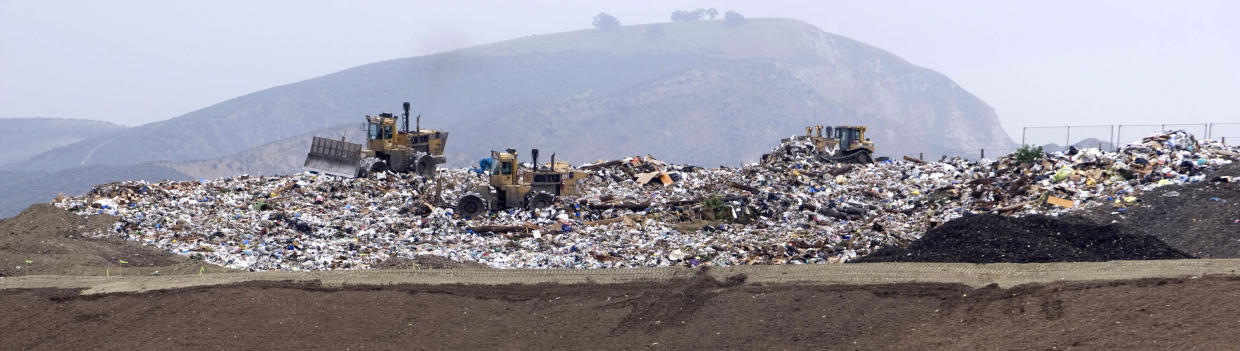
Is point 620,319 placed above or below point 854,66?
below

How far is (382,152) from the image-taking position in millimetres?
28125

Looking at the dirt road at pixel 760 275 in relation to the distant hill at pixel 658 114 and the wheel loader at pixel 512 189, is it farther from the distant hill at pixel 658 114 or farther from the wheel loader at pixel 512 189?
the distant hill at pixel 658 114

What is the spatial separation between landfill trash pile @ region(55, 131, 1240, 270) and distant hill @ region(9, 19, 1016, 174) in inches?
4098

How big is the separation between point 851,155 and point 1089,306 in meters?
22.4

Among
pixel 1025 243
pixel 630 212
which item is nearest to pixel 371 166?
pixel 630 212

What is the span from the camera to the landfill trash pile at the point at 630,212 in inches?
696

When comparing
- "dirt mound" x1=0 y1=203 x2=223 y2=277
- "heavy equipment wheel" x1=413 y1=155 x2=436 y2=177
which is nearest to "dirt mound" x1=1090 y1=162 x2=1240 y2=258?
"dirt mound" x1=0 y1=203 x2=223 y2=277

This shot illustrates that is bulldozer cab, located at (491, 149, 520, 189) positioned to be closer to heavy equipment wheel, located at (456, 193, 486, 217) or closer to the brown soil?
heavy equipment wheel, located at (456, 193, 486, 217)

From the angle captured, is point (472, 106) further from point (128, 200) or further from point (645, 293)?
point (645, 293)

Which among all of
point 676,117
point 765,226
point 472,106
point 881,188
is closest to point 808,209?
point 765,226

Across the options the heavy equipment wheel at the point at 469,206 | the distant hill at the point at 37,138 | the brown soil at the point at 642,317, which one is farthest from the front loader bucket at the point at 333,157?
the distant hill at the point at 37,138

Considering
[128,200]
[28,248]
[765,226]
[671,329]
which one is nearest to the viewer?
[671,329]

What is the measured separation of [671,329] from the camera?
1099 cm

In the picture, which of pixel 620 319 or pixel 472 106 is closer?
pixel 620 319
